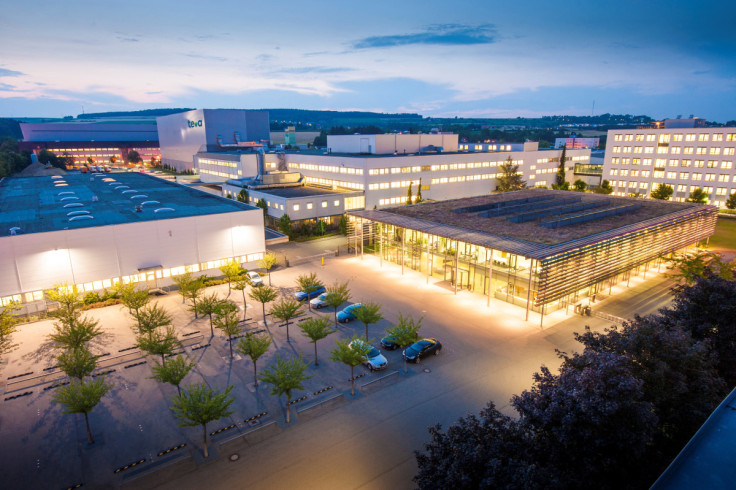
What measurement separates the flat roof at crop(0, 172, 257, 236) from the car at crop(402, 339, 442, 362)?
23901 millimetres

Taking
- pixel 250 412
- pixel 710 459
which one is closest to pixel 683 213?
pixel 710 459

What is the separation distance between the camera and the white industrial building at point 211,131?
10381 centimetres

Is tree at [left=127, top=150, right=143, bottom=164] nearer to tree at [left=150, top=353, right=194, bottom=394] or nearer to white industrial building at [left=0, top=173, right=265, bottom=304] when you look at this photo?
white industrial building at [left=0, top=173, right=265, bottom=304]

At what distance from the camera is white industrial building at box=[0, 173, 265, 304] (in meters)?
31.0

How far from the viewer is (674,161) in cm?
7262

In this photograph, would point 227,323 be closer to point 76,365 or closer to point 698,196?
point 76,365

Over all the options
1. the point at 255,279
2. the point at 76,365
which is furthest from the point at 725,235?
the point at 76,365

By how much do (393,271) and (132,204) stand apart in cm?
3056

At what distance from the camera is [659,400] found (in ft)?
44.8

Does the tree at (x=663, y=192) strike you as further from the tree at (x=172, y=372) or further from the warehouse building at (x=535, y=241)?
the tree at (x=172, y=372)

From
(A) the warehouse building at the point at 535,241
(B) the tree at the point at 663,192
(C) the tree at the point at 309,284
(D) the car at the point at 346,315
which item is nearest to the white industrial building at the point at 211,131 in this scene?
(A) the warehouse building at the point at 535,241

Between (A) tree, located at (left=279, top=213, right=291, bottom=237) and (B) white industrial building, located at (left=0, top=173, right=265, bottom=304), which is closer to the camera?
(B) white industrial building, located at (left=0, top=173, right=265, bottom=304)

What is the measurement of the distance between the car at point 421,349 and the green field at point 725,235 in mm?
44742

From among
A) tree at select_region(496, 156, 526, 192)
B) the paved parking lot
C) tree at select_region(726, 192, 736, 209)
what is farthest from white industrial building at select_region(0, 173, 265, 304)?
tree at select_region(726, 192, 736, 209)
